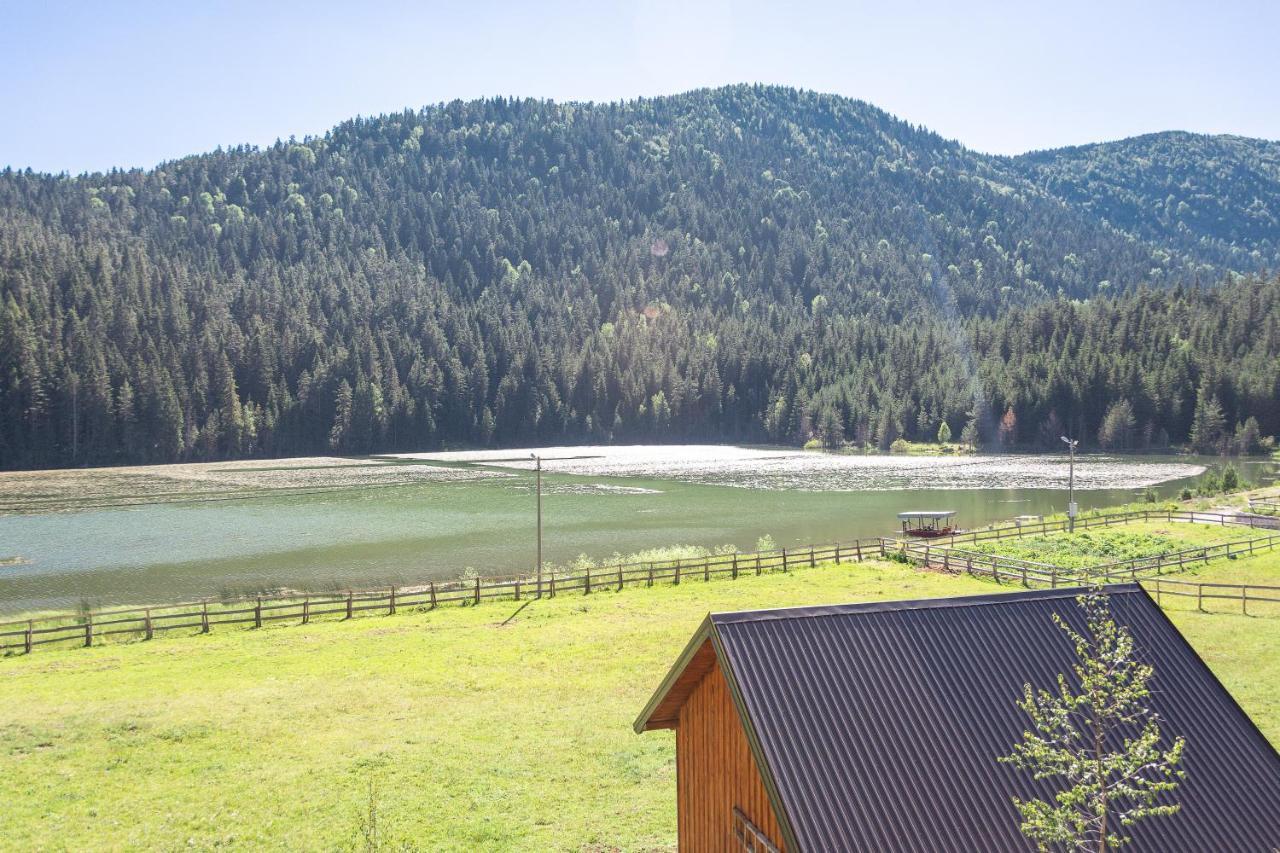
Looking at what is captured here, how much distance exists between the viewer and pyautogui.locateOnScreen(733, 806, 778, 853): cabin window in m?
9.80

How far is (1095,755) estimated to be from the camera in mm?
10133

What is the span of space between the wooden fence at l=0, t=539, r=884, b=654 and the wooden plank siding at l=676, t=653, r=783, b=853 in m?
27.1

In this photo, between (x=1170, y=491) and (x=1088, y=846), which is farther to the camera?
(x=1170, y=491)

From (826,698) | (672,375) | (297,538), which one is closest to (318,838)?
(826,698)

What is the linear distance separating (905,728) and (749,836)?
2.33 metres

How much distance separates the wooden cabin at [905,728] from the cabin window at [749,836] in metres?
0.02

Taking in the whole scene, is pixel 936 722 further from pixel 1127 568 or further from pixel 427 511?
pixel 427 511

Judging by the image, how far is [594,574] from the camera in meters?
43.8

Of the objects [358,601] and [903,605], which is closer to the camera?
[903,605]

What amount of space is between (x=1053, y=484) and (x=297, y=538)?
7903 cm

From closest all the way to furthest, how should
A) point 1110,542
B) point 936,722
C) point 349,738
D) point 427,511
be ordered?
point 936,722, point 349,738, point 1110,542, point 427,511

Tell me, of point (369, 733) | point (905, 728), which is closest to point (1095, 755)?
point (905, 728)

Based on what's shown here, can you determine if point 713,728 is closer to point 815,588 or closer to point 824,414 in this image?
point 815,588

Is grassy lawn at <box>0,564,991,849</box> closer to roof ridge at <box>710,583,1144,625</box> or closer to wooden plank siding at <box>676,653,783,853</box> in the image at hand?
wooden plank siding at <box>676,653,783,853</box>
